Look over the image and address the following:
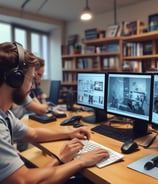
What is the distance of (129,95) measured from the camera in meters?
1.44

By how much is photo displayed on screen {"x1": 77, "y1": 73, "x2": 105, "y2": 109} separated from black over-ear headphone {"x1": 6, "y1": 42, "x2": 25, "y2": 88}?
0.82 metres

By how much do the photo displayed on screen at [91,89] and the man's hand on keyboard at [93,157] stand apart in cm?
67

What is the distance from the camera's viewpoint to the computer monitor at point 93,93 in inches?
66.7

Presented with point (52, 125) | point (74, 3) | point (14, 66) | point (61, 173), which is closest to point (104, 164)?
point (61, 173)

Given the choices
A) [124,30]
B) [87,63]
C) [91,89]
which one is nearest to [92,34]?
[87,63]

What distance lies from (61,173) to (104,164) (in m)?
0.20

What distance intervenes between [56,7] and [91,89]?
3242mm

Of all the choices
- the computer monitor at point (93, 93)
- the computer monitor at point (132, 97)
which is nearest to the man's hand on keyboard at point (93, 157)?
the computer monitor at point (132, 97)

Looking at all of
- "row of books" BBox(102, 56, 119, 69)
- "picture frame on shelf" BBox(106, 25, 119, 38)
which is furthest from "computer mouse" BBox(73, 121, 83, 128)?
"picture frame on shelf" BBox(106, 25, 119, 38)

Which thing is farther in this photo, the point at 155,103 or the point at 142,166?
the point at 155,103

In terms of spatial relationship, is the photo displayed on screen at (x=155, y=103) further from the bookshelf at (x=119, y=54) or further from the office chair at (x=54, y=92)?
the office chair at (x=54, y=92)

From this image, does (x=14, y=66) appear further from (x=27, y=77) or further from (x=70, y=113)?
(x=70, y=113)

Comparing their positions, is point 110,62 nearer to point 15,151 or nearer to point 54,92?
point 54,92

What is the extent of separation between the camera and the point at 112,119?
1.83 meters
